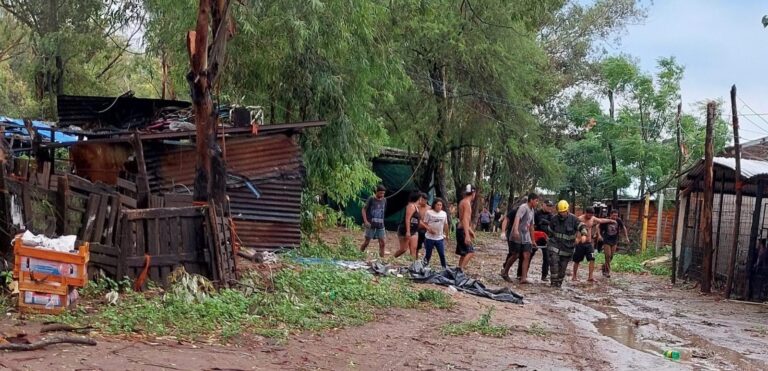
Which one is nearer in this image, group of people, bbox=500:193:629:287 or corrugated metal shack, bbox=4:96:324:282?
corrugated metal shack, bbox=4:96:324:282

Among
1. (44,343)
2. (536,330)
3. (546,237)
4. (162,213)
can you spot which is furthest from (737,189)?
(44,343)

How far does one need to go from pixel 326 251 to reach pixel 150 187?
151 inches

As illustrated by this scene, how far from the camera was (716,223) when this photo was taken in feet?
61.5

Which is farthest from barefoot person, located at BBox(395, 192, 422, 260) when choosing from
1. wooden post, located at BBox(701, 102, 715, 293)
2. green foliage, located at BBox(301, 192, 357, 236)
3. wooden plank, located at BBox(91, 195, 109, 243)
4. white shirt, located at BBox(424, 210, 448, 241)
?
wooden plank, located at BBox(91, 195, 109, 243)

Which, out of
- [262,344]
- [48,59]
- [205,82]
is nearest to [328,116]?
[205,82]

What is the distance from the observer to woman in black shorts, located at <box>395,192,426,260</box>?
16.5 meters

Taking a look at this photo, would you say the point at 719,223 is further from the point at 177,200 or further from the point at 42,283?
the point at 42,283

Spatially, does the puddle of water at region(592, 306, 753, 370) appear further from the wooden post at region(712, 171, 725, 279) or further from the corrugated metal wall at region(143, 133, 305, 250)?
the corrugated metal wall at region(143, 133, 305, 250)

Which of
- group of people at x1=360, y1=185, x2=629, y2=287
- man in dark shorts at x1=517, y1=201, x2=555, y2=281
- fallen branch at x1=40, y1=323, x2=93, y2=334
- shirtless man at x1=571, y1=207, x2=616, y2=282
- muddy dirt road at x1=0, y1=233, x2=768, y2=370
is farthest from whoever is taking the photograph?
shirtless man at x1=571, y1=207, x2=616, y2=282

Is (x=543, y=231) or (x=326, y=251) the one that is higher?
(x=543, y=231)

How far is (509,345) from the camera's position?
9.41 metres

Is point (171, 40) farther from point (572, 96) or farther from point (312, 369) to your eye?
point (572, 96)

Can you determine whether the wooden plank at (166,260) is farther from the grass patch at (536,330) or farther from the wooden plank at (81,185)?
the grass patch at (536,330)

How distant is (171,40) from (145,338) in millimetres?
9779
